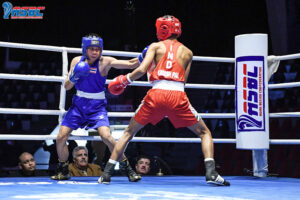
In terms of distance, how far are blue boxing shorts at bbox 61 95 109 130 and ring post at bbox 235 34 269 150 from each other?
1.01 meters

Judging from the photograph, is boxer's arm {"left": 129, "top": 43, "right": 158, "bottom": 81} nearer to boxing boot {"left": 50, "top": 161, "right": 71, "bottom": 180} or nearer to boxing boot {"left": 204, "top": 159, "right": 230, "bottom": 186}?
boxing boot {"left": 204, "top": 159, "right": 230, "bottom": 186}

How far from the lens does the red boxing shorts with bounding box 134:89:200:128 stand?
2781 mm

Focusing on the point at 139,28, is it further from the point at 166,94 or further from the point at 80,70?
the point at 166,94

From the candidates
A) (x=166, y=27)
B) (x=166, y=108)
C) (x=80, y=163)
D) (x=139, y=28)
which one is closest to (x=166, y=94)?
(x=166, y=108)

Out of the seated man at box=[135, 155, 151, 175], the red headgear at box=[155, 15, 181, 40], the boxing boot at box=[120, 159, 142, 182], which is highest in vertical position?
the red headgear at box=[155, 15, 181, 40]

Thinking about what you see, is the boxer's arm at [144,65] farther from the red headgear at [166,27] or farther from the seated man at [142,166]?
the seated man at [142,166]

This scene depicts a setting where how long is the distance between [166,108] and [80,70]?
0.59 m

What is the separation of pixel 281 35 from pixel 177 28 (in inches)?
260

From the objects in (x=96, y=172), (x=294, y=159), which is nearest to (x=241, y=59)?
(x=96, y=172)

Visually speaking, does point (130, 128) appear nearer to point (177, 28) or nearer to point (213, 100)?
point (177, 28)

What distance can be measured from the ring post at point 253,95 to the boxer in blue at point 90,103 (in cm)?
82

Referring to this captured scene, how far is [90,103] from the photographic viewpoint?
313cm

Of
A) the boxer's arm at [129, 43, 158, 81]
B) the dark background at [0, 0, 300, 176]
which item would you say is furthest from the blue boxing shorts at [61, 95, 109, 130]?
the dark background at [0, 0, 300, 176]

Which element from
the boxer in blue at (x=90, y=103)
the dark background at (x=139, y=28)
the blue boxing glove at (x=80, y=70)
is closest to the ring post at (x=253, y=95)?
the boxer in blue at (x=90, y=103)
